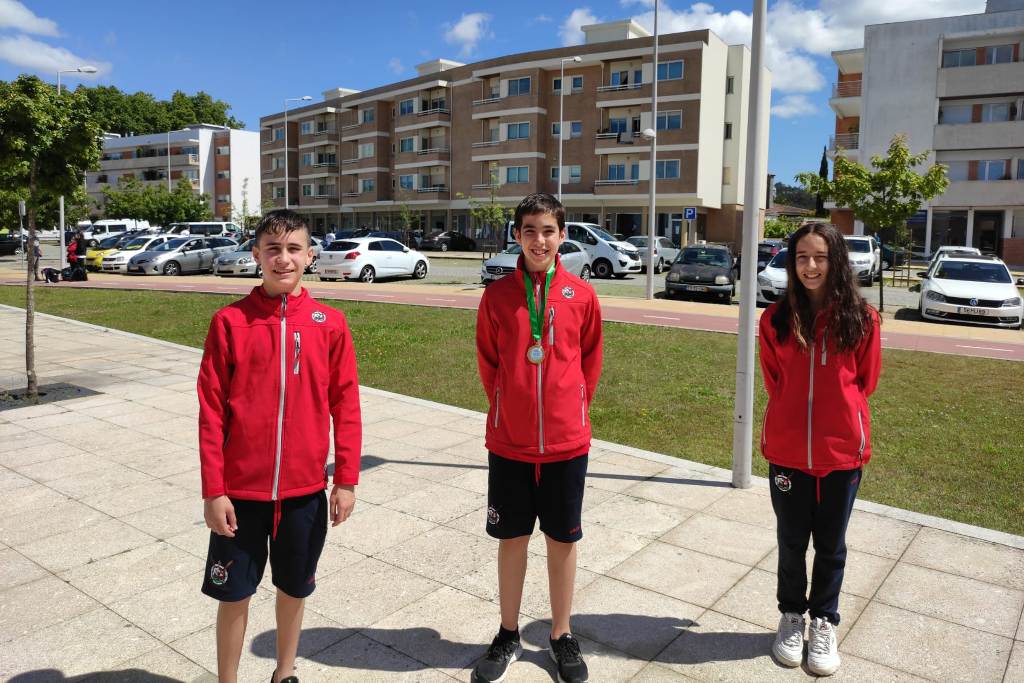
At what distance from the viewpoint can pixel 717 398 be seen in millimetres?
8992

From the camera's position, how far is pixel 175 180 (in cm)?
9012

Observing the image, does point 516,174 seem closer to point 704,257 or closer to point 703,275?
point 704,257

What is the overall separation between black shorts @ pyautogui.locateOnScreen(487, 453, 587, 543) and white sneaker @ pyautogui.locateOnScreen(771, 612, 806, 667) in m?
1.04

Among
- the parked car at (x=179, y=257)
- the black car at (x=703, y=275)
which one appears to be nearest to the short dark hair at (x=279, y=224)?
the black car at (x=703, y=275)

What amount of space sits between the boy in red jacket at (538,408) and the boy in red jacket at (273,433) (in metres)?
0.61

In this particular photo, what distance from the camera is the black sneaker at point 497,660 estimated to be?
321cm

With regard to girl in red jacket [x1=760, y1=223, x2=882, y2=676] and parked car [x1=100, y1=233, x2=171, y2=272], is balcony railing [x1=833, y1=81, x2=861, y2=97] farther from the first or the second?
girl in red jacket [x1=760, y1=223, x2=882, y2=676]

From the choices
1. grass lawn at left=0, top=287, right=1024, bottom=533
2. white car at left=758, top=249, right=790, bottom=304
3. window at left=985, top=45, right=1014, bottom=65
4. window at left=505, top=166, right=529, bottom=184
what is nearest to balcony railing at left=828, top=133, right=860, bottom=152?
window at left=985, top=45, right=1014, bottom=65

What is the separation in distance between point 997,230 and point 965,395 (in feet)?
141

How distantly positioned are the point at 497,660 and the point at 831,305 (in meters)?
1.99

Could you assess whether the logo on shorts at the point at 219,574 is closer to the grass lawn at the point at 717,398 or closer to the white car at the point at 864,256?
the grass lawn at the point at 717,398

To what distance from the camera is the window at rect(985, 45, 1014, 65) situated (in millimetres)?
45281

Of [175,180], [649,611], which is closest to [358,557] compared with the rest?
[649,611]

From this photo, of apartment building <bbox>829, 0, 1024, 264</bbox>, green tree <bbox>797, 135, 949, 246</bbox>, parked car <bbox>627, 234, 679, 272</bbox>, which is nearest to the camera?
green tree <bbox>797, 135, 949, 246</bbox>
